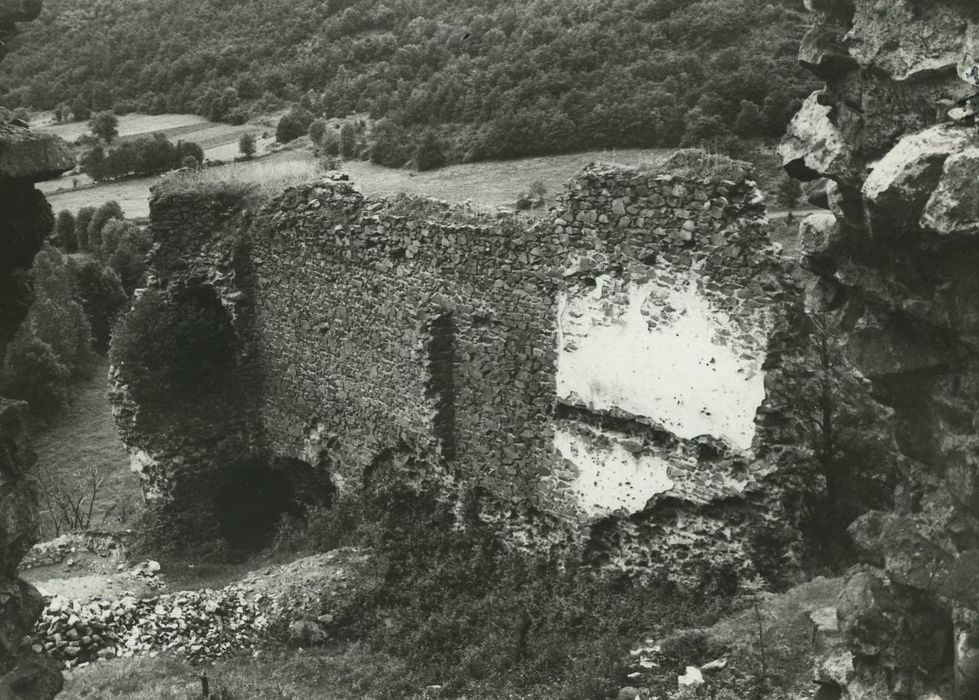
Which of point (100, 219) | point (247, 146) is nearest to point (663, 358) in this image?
point (247, 146)

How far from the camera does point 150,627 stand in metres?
11.4

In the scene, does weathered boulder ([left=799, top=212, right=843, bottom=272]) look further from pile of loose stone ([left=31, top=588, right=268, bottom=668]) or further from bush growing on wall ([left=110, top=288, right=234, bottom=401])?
bush growing on wall ([left=110, top=288, right=234, bottom=401])

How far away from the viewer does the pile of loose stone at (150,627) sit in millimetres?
11117

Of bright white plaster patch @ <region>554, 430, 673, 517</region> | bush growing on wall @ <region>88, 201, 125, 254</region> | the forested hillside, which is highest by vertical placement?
the forested hillside

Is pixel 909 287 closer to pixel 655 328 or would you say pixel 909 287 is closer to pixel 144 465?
pixel 655 328

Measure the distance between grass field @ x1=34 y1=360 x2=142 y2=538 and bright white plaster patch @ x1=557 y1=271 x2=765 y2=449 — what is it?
Result: 40.5 ft

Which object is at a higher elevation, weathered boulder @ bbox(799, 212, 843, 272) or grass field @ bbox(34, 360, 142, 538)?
weathered boulder @ bbox(799, 212, 843, 272)

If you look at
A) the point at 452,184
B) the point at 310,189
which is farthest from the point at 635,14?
the point at 310,189

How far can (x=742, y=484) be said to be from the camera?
9789 mm

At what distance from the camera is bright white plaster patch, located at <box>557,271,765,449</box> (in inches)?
380

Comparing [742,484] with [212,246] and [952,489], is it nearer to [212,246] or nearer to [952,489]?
[952,489]

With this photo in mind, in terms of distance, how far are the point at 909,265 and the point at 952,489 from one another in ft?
3.61

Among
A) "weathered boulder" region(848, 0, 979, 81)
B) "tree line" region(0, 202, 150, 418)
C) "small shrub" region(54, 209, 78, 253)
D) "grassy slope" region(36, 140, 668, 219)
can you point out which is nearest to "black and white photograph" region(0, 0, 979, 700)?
"weathered boulder" region(848, 0, 979, 81)

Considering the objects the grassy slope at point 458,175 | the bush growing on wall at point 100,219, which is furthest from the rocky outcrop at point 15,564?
the bush growing on wall at point 100,219
